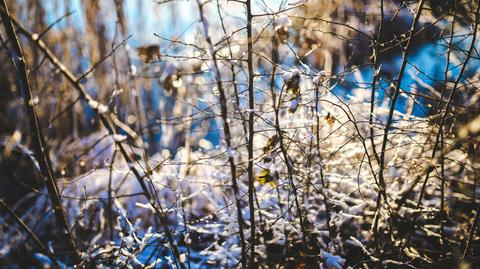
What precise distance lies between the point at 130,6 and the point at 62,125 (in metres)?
2.22

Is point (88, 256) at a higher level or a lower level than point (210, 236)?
higher

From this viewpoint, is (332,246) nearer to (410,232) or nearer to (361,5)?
(410,232)

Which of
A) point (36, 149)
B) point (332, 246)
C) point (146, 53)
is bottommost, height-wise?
point (332, 246)

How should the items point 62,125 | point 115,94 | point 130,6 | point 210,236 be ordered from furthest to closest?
point 130,6 < point 62,125 < point 210,236 < point 115,94

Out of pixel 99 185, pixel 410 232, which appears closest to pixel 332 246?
pixel 410 232

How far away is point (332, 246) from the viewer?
6.47ft

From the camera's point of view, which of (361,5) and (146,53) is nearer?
(146,53)

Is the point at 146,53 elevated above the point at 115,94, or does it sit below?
above

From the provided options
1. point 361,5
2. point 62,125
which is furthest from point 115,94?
point 62,125

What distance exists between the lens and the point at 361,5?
2857 mm

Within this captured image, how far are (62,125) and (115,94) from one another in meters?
3.62

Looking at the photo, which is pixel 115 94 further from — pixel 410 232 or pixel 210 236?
pixel 410 232

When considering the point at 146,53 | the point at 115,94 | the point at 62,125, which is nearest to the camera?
the point at 146,53

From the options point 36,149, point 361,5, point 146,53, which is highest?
point 361,5
